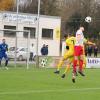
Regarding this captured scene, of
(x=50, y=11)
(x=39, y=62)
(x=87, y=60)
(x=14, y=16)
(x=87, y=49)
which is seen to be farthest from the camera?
(x=50, y=11)

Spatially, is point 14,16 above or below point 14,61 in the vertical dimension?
above

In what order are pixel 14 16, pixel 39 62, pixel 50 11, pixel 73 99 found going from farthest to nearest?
1. pixel 50 11
2. pixel 14 16
3. pixel 39 62
4. pixel 73 99

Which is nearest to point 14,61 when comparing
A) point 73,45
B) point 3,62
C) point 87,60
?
point 3,62

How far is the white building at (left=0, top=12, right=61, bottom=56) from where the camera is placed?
123 ft

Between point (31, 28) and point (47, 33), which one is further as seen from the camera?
point (47, 33)

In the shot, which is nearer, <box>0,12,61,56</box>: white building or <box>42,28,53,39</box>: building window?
<box>0,12,61,56</box>: white building

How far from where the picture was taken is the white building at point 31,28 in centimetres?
3744

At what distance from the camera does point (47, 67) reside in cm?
3384

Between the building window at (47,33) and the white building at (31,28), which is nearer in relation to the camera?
the white building at (31,28)

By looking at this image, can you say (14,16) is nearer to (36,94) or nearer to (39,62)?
(39,62)

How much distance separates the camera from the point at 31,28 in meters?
52.8

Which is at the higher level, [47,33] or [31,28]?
[31,28]

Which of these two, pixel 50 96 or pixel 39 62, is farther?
pixel 39 62

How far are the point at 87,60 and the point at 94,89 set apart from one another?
18703 millimetres
